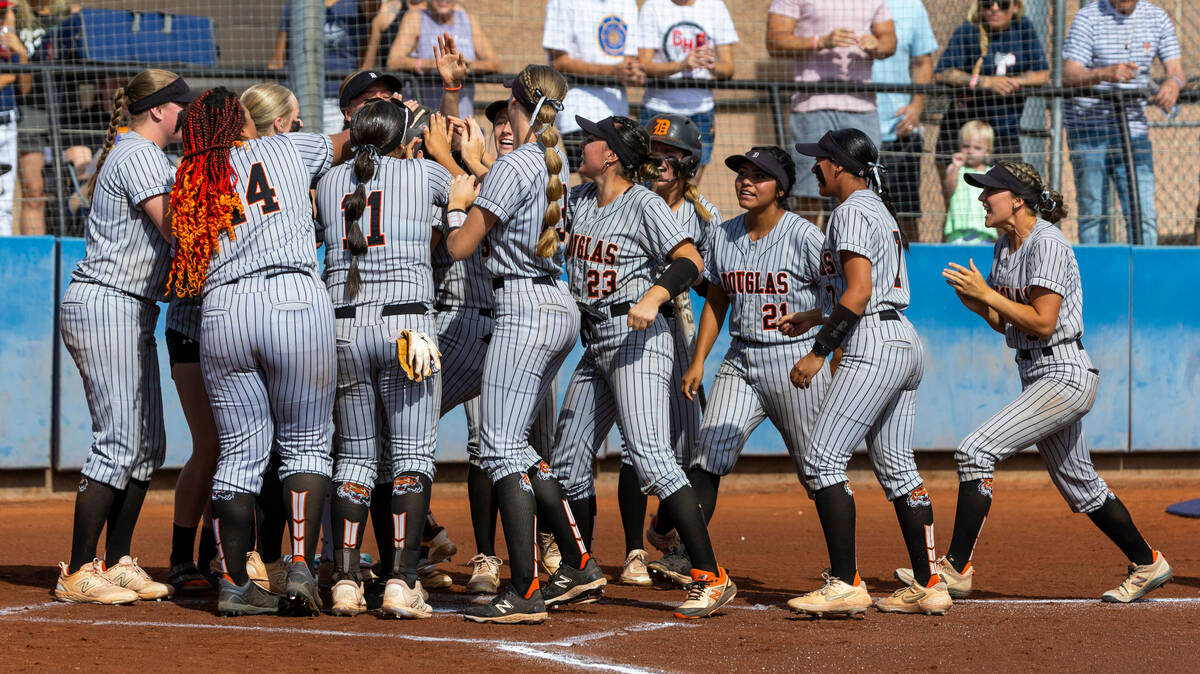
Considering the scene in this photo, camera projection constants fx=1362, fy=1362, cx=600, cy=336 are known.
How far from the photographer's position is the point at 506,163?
520 centimetres

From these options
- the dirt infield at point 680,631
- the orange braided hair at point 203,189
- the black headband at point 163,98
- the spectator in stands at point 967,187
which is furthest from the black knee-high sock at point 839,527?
the spectator in stands at point 967,187

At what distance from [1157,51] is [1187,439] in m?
2.92

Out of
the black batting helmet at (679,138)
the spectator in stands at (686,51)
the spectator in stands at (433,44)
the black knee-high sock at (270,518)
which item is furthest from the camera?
the spectator in stands at (686,51)

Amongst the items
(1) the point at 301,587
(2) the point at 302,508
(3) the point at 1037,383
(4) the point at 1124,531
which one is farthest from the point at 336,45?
(4) the point at 1124,531

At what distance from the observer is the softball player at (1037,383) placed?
5875 millimetres

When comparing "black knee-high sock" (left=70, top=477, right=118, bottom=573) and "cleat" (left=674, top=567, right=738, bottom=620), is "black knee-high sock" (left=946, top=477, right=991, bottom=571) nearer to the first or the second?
"cleat" (left=674, top=567, right=738, bottom=620)

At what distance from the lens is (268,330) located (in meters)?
4.97

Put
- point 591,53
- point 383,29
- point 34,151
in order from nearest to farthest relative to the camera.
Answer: point 34,151
point 383,29
point 591,53

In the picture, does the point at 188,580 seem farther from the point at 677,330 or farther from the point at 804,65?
the point at 804,65

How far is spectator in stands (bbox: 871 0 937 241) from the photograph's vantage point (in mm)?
9859

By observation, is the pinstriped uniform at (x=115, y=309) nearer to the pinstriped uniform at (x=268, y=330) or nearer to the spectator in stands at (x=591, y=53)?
the pinstriped uniform at (x=268, y=330)

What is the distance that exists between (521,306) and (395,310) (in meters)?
0.49

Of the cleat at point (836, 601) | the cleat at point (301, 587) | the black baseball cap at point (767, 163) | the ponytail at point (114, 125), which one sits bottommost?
the cleat at point (836, 601)

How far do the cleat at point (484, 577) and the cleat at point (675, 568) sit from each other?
78cm
